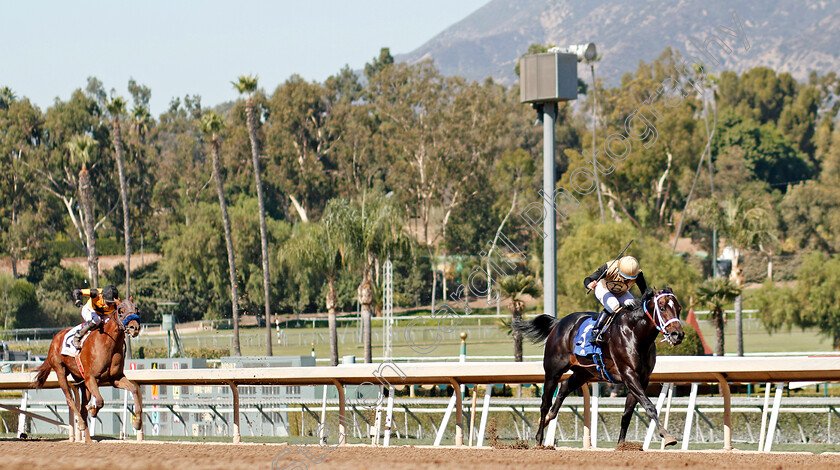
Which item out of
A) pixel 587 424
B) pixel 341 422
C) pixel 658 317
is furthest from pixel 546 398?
pixel 341 422

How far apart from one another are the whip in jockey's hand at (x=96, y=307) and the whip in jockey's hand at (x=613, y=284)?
4.77 meters

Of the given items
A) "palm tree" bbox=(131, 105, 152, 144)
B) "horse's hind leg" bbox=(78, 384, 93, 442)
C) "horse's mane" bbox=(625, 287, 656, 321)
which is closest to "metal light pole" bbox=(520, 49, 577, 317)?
"horse's mane" bbox=(625, 287, 656, 321)

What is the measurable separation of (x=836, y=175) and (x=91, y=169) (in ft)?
142

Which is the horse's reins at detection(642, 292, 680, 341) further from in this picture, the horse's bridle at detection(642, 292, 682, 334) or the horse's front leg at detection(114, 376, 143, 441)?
the horse's front leg at detection(114, 376, 143, 441)

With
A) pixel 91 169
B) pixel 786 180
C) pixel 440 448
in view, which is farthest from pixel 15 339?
pixel 786 180

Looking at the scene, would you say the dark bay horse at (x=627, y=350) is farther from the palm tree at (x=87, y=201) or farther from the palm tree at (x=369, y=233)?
the palm tree at (x=87, y=201)

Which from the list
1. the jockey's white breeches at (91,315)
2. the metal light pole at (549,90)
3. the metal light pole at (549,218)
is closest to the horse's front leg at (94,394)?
the jockey's white breeches at (91,315)

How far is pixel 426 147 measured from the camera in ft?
176

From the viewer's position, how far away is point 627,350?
736cm

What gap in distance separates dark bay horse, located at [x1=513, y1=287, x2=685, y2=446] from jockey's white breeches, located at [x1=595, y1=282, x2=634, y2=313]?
0.10 m

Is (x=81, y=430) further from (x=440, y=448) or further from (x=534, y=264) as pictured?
(x=534, y=264)

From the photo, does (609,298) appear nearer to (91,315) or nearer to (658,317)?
(658,317)

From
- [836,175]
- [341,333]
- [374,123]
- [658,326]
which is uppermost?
[374,123]

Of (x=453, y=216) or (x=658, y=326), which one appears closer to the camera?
(x=658, y=326)
